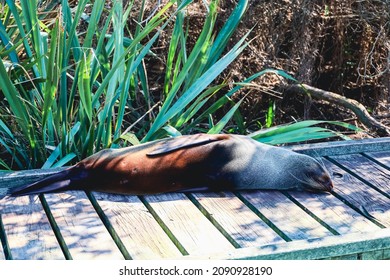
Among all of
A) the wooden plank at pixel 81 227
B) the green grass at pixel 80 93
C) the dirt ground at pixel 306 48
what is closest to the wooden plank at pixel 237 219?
the wooden plank at pixel 81 227

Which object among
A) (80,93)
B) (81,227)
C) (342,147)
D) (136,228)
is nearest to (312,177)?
(342,147)

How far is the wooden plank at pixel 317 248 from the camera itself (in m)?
3.39

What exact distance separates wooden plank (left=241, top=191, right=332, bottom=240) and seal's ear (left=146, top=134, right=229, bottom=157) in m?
0.34

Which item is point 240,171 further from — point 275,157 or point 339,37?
point 339,37

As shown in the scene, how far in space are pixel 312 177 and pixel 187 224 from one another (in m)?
0.80

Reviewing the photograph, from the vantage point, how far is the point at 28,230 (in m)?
3.66

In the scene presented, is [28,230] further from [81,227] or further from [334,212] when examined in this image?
[334,212]

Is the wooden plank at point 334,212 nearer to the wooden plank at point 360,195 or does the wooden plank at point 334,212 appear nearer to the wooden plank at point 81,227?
the wooden plank at point 360,195

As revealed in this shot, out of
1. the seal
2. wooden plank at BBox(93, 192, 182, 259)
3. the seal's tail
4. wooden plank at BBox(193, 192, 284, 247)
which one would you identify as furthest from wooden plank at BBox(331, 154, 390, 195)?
the seal's tail

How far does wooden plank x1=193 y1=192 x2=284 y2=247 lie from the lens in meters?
3.60

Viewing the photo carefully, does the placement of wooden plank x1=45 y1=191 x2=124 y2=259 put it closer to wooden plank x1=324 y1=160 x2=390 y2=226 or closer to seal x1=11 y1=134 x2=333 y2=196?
seal x1=11 y1=134 x2=333 y2=196

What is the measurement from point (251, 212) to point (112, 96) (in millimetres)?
1260

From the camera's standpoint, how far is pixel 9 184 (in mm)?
4168

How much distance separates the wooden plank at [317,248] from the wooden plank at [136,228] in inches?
6.9
